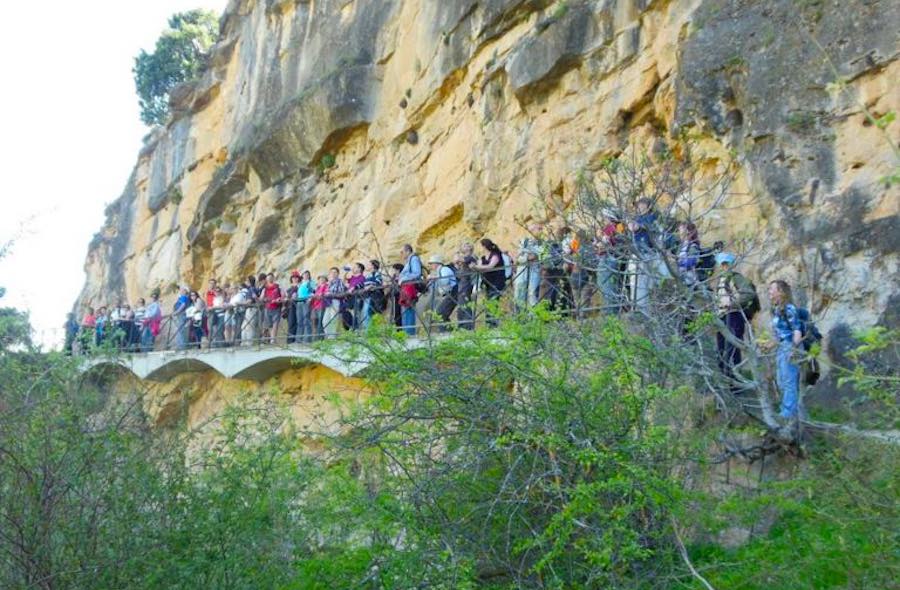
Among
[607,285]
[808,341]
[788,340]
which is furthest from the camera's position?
[607,285]

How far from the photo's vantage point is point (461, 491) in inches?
276

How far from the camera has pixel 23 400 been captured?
7.07m

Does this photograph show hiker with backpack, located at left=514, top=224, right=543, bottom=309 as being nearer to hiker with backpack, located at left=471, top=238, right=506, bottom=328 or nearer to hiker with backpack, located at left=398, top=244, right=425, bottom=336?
hiker with backpack, located at left=471, top=238, right=506, bottom=328

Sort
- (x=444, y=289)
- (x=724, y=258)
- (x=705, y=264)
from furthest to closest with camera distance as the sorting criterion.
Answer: (x=444, y=289) < (x=705, y=264) < (x=724, y=258)

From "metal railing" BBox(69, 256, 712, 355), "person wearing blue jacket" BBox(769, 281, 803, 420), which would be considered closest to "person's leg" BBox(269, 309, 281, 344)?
"metal railing" BBox(69, 256, 712, 355)

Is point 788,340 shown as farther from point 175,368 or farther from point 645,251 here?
point 175,368

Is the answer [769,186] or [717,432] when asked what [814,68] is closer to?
[769,186]

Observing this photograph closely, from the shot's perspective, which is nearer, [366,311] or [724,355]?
[724,355]

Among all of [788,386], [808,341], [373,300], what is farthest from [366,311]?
[788,386]

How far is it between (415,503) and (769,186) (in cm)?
512

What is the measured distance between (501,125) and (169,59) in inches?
1048

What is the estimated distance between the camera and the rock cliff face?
30.4 feet

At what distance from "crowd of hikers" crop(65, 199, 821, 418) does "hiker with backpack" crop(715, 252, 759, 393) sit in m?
0.01

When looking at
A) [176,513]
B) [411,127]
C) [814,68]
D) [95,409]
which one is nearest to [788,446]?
[814,68]
